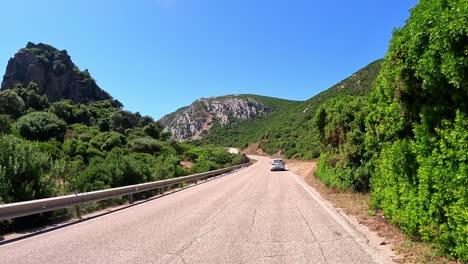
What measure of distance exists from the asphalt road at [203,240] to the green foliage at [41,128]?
5938cm

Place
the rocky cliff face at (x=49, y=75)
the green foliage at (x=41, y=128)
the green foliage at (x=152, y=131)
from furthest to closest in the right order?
the rocky cliff face at (x=49, y=75)
the green foliage at (x=152, y=131)
the green foliage at (x=41, y=128)

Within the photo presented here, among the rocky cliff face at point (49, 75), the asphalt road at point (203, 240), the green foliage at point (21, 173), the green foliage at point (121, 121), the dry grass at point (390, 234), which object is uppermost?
the rocky cliff face at point (49, 75)

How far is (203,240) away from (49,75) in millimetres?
142215

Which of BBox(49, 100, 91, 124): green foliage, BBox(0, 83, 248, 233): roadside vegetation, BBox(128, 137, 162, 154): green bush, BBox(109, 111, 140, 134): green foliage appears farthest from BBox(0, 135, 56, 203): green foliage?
BBox(49, 100, 91, 124): green foliage

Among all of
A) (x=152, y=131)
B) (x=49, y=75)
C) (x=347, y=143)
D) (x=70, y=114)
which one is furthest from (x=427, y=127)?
(x=49, y=75)

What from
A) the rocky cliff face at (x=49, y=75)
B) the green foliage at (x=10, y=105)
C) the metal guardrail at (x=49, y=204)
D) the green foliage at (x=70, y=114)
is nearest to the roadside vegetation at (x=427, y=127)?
the metal guardrail at (x=49, y=204)

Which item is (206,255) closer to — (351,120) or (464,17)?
(464,17)

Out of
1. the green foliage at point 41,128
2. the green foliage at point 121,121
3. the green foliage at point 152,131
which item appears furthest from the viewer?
the green foliage at point 152,131

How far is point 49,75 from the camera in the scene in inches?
5305

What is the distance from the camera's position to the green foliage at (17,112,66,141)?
6431cm

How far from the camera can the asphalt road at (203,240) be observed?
6.48m

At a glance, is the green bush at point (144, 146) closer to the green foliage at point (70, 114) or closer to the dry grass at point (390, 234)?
the green foliage at point (70, 114)

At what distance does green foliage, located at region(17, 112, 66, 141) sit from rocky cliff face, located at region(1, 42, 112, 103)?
215ft

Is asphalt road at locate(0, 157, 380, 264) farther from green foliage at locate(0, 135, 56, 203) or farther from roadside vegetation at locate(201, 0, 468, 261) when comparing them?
green foliage at locate(0, 135, 56, 203)
